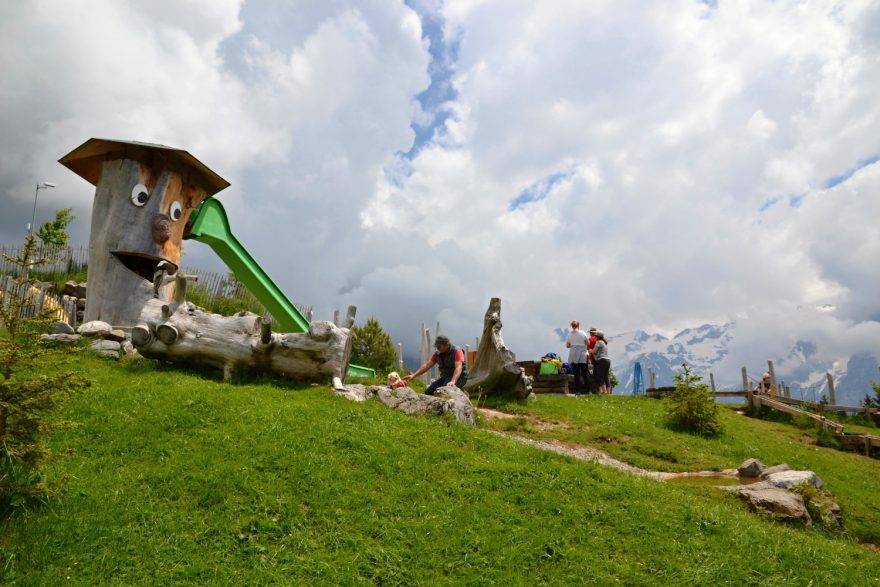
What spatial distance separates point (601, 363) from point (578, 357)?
3.89 feet

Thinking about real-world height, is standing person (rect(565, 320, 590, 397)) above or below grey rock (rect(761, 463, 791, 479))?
above

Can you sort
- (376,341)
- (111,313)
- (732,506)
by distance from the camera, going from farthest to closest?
1. (376,341)
2. (111,313)
3. (732,506)

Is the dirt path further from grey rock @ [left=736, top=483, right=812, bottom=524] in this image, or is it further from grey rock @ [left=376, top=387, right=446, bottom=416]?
grey rock @ [left=736, top=483, right=812, bottom=524]

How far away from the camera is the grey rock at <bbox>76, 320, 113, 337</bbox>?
47.1 feet

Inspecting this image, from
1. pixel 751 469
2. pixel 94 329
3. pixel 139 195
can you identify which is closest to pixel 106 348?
pixel 94 329

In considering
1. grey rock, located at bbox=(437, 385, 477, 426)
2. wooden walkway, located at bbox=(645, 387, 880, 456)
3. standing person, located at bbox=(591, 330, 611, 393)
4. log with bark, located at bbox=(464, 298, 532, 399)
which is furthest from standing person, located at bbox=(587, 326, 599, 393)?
grey rock, located at bbox=(437, 385, 477, 426)

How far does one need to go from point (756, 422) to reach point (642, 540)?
1574cm

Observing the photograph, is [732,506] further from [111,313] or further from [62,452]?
[111,313]

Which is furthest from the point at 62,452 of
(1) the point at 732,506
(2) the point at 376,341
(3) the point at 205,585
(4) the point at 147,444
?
(2) the point at 376,341

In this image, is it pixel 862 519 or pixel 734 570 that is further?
pixel 862 519

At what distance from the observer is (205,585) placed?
6.11 m

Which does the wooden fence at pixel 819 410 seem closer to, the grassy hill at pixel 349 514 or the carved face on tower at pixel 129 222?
the grassy hill at pixel 349 514

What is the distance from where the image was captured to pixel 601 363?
23.8m

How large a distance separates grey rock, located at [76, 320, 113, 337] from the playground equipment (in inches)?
33.3
